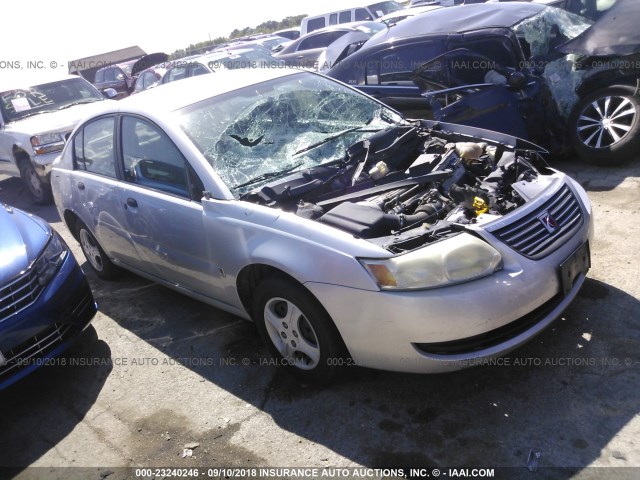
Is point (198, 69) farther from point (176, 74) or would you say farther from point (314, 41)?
point (314, 41)

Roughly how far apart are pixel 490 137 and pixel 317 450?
8.00 feet

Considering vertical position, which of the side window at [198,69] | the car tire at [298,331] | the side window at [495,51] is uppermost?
the side window at [495,51]

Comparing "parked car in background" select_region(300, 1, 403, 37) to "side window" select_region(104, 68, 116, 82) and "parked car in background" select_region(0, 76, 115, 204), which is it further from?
"parked car in background" select_region(0, 76, 115, 204)

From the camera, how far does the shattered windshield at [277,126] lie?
11.7 feet

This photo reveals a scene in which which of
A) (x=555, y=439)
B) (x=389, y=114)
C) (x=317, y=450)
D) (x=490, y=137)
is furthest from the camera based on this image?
(x=389, y=114)

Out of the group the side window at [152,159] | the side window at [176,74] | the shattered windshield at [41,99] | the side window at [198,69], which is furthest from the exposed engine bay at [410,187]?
the side window at [176,74]

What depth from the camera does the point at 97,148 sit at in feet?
14.8

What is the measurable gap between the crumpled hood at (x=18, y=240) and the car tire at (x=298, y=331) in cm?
152

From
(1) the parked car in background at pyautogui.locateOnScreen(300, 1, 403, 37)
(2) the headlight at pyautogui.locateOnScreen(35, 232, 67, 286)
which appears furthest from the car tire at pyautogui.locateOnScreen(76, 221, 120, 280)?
(1) the parked car in background at pyautogui.locateOnScreen(300, 1, 403, 37)

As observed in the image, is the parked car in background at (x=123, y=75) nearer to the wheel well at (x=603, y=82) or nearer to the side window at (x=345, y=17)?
the side window at (x=345, y=17)

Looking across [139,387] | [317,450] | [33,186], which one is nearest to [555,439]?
[317,450]

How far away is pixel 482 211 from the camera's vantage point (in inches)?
123

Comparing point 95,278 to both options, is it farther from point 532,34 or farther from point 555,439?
point 532,34

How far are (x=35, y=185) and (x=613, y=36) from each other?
7.83 meters
